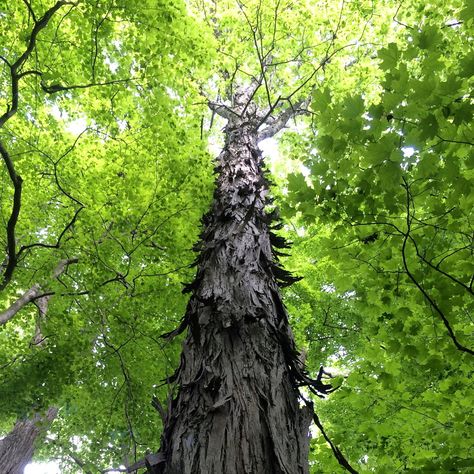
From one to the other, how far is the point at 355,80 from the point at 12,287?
7.33m

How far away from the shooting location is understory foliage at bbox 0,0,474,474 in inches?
92.6

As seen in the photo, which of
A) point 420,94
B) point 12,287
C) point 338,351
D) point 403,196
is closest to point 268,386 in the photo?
point 403,196

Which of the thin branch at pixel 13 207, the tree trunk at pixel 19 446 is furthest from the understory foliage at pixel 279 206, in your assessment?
the tree trunk at pixel 19 446

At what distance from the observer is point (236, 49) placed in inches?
300

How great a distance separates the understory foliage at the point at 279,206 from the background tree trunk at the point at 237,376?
0.54 m

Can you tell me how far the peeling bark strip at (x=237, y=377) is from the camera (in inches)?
64.4

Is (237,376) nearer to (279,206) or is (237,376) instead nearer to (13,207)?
(279,206)

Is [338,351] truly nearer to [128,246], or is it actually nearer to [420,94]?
[128,246]

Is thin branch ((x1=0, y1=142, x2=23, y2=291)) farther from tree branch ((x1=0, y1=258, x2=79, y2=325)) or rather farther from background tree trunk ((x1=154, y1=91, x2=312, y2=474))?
background tree trunk ((x1=154, y1=91, x2=312, y2=474))

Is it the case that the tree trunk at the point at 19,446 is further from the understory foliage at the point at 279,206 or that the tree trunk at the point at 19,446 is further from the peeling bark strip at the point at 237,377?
the peeling bark strip at the point at 237,377

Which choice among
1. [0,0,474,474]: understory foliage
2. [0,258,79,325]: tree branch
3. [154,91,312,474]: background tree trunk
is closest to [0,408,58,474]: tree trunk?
[0,0,474,474]: understory foliage

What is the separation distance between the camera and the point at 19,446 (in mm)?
7117

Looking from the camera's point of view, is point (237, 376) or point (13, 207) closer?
point (237, 376)

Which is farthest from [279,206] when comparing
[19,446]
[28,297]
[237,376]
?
[19,446]
